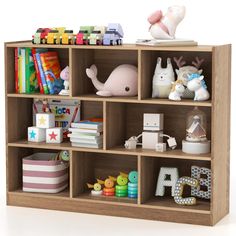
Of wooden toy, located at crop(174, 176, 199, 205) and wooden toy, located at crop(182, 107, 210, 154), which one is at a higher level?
wooden toy, located at crop(182, 107, 210, 154)

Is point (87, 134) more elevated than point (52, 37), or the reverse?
point (52, 37)

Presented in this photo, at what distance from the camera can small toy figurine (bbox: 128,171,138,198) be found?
5.51 meters

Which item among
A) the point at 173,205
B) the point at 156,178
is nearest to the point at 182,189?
the point at 173,205

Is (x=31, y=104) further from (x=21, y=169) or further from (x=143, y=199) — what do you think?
(x=143, y=199)

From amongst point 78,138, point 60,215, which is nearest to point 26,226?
point 60,215

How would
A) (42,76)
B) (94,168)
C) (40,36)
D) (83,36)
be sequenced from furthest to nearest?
1. (94,168)
2. (42,76)
3. (40,36)
4. (83,36)

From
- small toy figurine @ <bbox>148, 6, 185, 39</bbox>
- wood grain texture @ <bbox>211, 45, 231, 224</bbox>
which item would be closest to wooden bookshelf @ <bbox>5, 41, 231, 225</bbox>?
wood grain texture @ <bbox>211, 45, 231, 224</bbox>

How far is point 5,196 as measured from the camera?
19.5ft

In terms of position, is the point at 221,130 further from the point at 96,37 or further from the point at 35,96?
the point at 35,96

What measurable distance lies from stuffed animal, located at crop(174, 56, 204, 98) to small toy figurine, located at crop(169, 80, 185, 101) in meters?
0.05

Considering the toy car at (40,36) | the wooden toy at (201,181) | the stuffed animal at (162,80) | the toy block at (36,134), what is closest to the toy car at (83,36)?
the toy car at (40,36)

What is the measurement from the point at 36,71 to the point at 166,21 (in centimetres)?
97

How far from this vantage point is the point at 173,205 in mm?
5344

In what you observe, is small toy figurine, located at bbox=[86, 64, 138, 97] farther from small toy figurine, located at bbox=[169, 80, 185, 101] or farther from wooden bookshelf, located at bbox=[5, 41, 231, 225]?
small toy figurine, located at bbox=[169, 80, 185, 101]
